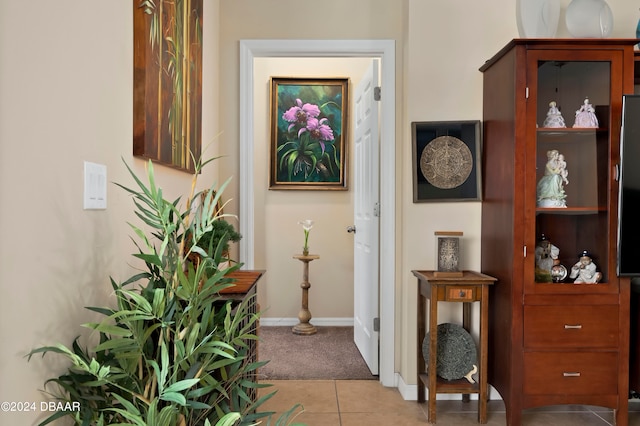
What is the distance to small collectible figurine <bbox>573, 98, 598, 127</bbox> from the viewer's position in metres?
2.75

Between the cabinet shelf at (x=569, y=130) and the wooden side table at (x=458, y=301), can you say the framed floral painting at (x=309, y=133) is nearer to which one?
the wooden side table at (x=458, y=301)

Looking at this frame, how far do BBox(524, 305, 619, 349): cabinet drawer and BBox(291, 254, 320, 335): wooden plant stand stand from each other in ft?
7.77

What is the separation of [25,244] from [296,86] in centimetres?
424

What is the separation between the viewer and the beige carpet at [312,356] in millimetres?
3621

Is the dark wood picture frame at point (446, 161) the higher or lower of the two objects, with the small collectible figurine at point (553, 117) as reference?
lower

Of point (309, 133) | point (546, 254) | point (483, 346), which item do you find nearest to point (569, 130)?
point (546, 254)

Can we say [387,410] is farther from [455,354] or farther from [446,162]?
[446,162]

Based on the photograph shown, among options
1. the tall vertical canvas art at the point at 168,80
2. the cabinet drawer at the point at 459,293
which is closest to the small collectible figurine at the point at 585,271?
the cabinet drawer at the point at 459,293

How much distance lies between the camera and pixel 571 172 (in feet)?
9.09

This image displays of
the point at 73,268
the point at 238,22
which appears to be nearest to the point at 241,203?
the point at 238,22

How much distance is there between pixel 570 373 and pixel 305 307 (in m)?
2.63

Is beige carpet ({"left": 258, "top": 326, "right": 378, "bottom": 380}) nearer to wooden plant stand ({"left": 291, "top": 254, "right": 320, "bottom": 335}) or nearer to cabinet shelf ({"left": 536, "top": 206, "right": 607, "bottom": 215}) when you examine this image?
wooden plant stand ({"left": 291, "top": 254, "right": 320, "bottom": 335})

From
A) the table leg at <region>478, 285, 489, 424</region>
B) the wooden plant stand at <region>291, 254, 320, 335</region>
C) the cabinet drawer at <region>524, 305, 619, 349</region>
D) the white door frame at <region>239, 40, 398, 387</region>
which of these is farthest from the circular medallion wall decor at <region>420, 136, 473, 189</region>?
the wooden plant stand at <region>291, 254, 320, 335</region>

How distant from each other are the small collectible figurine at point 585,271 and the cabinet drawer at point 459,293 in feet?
1.69
